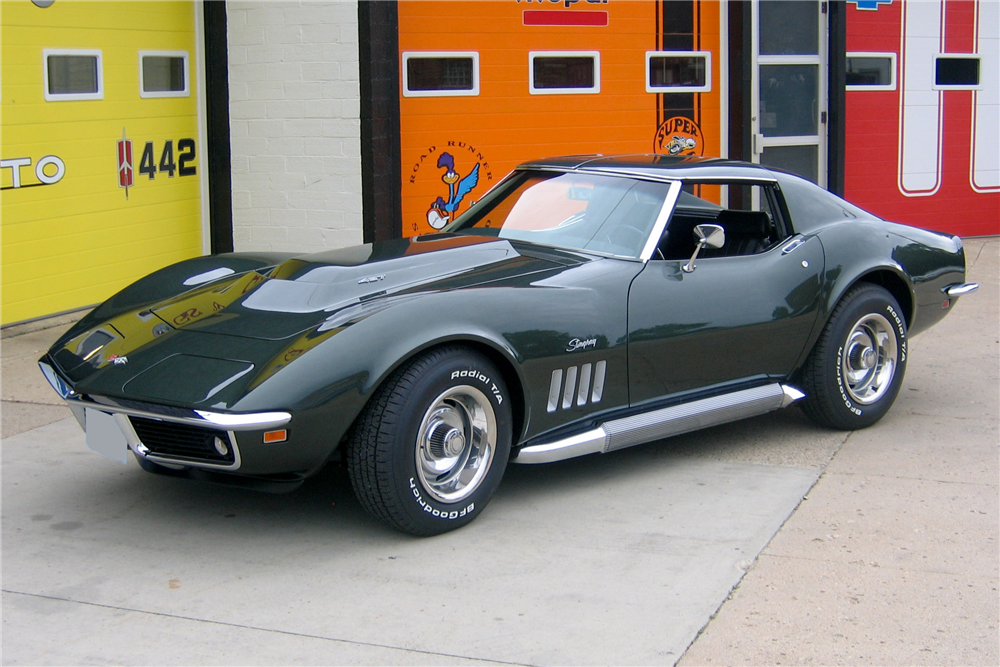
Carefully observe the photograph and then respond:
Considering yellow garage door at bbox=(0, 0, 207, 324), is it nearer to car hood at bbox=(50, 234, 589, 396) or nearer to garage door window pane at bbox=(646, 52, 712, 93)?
car hood at bbox=(50, 234, 589, 396)

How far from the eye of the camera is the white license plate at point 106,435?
4020mm

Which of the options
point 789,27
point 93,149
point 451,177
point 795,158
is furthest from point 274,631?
point 789,27

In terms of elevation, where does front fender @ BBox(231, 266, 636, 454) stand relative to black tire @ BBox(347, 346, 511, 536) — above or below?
above

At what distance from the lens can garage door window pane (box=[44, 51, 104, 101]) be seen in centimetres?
789

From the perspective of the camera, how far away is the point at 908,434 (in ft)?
18.4

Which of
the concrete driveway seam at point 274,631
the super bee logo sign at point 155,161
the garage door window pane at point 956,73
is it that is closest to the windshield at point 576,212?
the concrete driveway seam at point 274,631

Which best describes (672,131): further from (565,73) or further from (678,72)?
(565,73)

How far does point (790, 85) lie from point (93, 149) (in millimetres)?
6523

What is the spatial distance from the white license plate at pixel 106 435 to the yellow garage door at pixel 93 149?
408cm

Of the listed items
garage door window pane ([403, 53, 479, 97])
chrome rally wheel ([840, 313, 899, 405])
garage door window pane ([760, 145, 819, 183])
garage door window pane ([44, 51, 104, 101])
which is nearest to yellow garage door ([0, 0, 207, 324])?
garage door window pane ([44, 51, 104, 101])

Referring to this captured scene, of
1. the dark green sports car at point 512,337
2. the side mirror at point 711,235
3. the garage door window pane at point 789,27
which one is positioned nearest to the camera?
the dark green sports car at point 512,337

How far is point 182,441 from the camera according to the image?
12.7 ft

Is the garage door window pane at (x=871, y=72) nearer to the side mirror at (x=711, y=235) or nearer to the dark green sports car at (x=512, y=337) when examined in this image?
the dark green sports car at (x=512, y=337)

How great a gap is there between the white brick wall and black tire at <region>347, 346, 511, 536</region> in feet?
16.3
